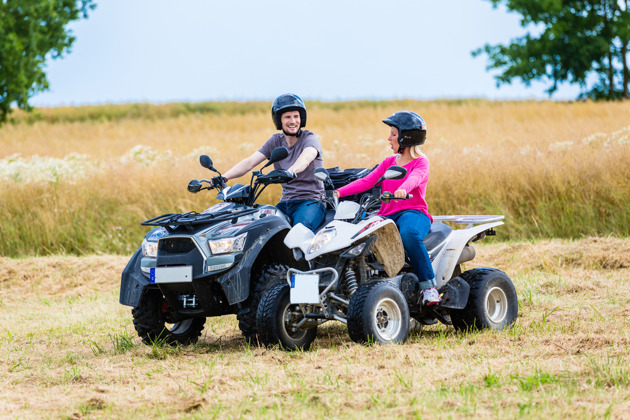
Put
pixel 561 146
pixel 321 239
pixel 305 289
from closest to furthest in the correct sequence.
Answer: pixel 305 289
pixel 321 239
pixel 561 146

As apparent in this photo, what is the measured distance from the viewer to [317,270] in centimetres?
590

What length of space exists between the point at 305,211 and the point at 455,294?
138 centimetres

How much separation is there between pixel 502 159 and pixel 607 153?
5.57ft

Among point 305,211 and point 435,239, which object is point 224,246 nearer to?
point 305,211

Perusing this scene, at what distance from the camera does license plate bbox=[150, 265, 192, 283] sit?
6043 millimetres

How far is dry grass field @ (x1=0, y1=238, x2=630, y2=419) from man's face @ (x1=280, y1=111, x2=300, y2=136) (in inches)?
69.9

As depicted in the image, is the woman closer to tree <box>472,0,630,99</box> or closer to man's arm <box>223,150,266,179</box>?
man's arm <box>223,150,266,179</box>

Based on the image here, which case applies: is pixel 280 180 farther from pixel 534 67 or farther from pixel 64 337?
pixel 534 67

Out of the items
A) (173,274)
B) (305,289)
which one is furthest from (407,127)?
(173,274)

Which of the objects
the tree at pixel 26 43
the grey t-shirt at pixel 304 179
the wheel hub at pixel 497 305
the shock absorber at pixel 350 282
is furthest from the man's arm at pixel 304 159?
the tree at pixel 26 43

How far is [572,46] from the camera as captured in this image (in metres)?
32.4

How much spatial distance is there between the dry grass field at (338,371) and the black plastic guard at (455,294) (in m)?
0.27

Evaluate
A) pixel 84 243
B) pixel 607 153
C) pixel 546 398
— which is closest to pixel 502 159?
pixel 607 153

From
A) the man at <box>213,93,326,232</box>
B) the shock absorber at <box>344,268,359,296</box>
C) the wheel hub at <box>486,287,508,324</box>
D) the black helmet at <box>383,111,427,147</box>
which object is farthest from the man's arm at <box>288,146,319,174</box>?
the wheel hub at <box>486,287,508,324</box>
